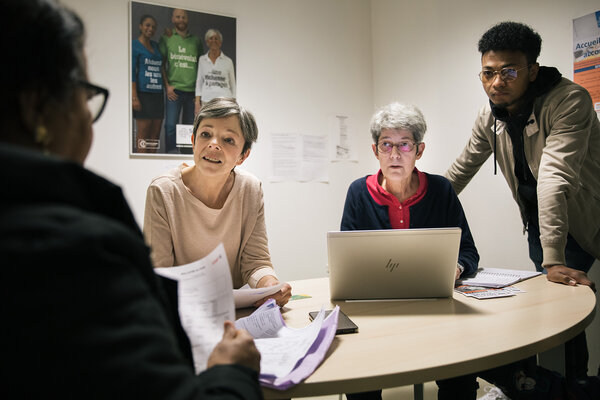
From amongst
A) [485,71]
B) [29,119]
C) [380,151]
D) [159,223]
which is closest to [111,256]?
[29,119]

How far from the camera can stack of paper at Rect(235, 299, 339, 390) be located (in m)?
0.78

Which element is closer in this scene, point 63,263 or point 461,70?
point 63,263

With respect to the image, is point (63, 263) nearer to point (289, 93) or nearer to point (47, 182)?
point (47, 182)

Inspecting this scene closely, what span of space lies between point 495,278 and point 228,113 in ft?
4.28

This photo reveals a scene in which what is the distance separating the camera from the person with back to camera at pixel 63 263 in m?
0.39

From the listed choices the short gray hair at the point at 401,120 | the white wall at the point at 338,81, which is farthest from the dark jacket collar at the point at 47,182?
the white wall at the point at 338,81

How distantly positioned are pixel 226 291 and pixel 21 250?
1.53ft

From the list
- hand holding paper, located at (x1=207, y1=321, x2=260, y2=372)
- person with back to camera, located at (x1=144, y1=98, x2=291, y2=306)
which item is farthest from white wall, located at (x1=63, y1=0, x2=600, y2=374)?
hand holding paper, located at (x1=207, y1=321, x2=260, y2=372)

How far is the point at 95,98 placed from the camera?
64 centimetres

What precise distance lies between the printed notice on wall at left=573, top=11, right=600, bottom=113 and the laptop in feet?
5.04

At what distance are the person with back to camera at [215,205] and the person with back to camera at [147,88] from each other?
44.3 inches

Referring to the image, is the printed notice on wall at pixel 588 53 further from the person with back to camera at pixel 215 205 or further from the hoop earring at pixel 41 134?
the hoop earring at pixel 41 134

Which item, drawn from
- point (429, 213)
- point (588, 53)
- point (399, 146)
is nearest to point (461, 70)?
point (588, 53)

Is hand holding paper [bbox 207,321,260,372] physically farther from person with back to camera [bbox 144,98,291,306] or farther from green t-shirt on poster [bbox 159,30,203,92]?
green t-shirt on poster [bbox 159,30,203,92]
